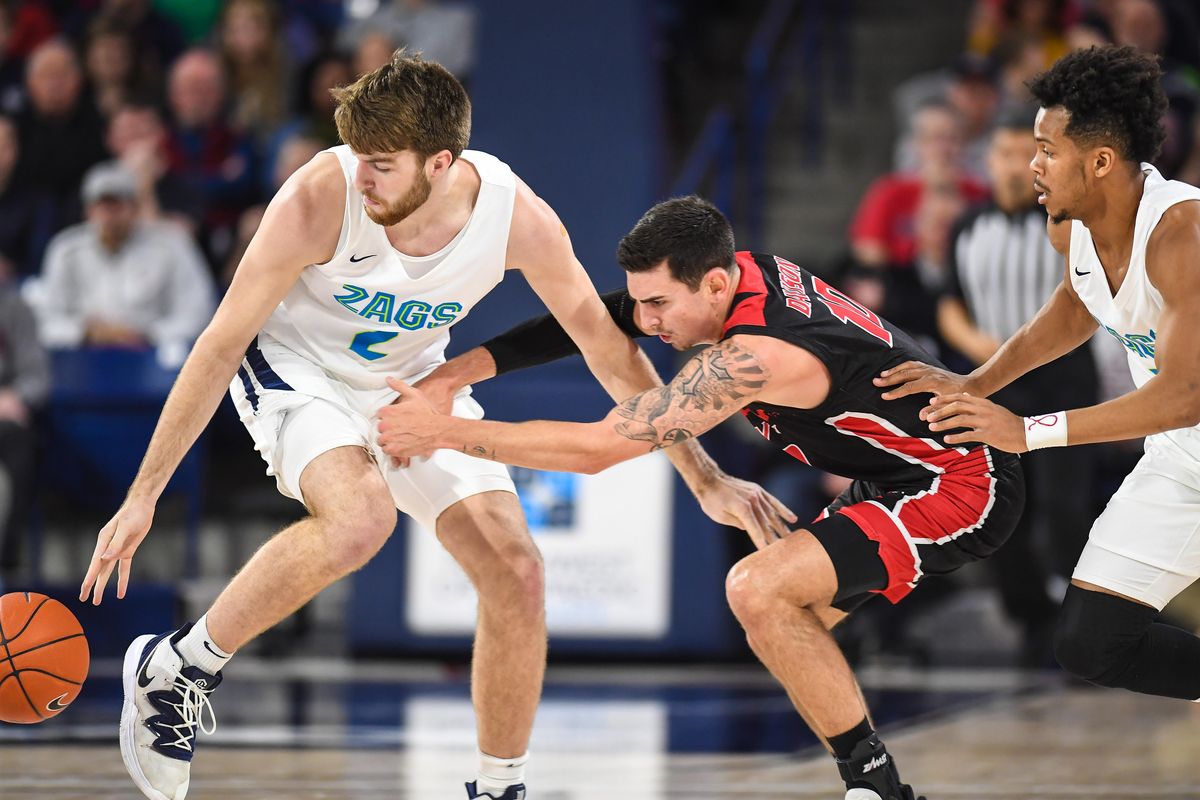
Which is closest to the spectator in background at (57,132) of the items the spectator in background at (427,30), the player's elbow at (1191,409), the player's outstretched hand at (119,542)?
the spectator in background at (427,30)

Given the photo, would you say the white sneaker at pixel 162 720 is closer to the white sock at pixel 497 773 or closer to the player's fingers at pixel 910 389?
the white sock at pixel 497 773

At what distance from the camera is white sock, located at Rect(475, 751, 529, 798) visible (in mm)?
4418

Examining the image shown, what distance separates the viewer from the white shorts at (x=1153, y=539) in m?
4.12

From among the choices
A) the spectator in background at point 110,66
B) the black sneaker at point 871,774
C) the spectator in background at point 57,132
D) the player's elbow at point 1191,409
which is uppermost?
the spectator in background at point 110,66

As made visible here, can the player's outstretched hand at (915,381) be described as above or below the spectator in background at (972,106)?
below

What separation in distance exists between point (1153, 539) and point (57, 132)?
772 centimetres

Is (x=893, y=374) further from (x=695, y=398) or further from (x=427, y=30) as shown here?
(x=427, y=30)

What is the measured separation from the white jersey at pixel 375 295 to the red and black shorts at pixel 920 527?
1.20 m

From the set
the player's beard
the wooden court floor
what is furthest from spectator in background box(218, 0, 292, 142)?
the player's beard

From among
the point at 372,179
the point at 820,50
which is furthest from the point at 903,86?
the point at 372,179

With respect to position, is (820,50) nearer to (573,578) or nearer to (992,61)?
(992,61)

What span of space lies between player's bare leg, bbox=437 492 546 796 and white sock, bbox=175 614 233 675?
71 centimetres

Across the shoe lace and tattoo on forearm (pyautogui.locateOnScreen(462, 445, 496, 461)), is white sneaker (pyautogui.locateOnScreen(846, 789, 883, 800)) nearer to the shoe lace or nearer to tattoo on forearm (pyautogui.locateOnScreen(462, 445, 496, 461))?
tattoo on forearm (pyautogui.locateOnScreen(462, 445, 496, 461))

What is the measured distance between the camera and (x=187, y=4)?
10.9 metres
